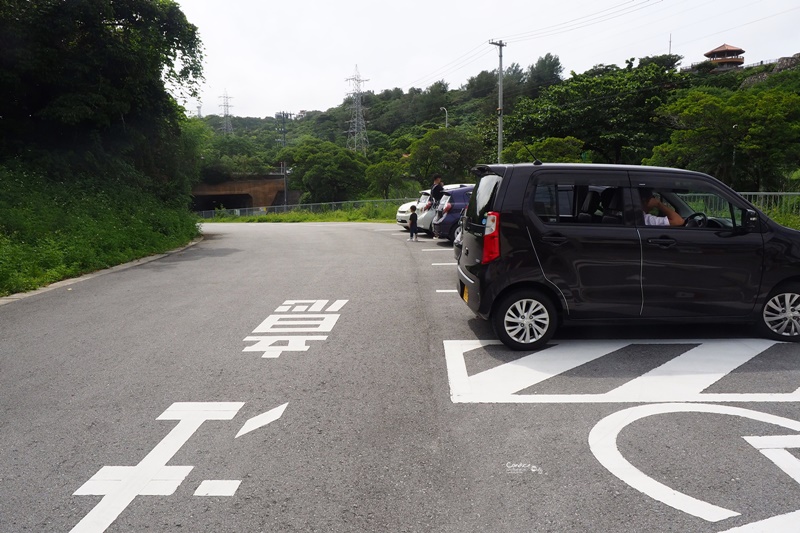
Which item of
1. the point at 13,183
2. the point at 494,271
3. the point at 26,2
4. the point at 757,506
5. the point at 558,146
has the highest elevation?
the point at 26,2

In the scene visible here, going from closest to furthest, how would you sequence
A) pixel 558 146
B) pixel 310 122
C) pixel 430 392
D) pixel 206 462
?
pixel 206 462
pixel 430 392
pixel 558 146
pixel 310 122

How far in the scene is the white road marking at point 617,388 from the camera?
190 inches

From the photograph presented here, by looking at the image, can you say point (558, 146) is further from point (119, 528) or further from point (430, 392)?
point (119, 528)

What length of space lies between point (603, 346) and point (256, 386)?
362cm

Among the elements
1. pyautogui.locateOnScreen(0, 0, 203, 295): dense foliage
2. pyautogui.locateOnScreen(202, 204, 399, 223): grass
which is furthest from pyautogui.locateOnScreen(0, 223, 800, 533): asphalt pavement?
pyautogui.locateOnScreen(202, 204, 399, 223): grass

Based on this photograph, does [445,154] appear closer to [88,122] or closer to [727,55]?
[88,122]

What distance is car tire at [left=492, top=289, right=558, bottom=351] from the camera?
6.04 metres

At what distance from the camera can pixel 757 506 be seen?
3.21 meters

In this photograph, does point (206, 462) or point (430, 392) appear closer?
point (206, 462)

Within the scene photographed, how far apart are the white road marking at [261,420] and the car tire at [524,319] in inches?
97.5

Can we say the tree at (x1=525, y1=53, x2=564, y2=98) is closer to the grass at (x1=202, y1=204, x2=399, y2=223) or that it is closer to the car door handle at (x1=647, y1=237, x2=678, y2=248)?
the grass at (x1=202, y1=204, x2=399, y2=223)

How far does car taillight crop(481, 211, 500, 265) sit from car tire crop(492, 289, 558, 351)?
17.4 inches

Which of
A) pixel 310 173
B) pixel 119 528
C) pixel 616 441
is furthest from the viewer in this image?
pixel 310 173

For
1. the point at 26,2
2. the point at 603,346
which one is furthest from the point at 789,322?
the point at 26,2
